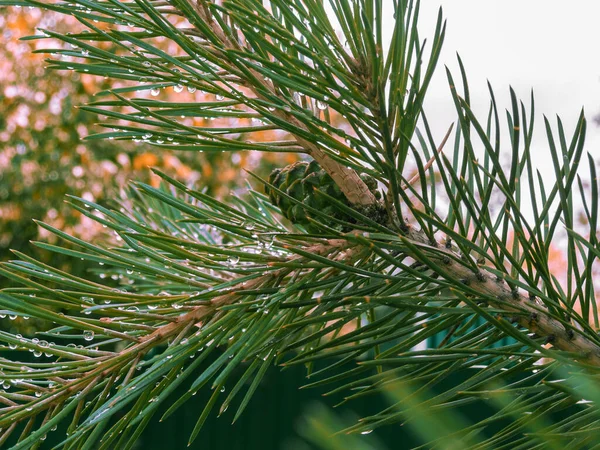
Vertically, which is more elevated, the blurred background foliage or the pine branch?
the blurred background foliage

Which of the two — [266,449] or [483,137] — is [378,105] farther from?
[266,449]

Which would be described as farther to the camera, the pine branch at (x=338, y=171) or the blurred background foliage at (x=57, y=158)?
the blurred background foliage at (x=57, y=158)

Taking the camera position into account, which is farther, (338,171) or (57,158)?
(57,158)

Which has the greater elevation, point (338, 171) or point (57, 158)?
point (57, 158)

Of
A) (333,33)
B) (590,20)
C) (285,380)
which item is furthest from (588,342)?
(590,20)

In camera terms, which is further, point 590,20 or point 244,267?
point 590,20

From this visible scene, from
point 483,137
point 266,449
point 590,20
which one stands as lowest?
Answer: point 483,137

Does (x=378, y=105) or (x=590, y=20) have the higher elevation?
(x=590, y=20)

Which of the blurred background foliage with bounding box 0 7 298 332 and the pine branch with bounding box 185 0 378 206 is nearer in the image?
the pine branch with bounding box 185 0 378 206

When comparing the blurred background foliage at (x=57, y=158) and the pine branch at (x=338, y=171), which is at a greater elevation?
the blurred background foliage at (x=57, y=158)

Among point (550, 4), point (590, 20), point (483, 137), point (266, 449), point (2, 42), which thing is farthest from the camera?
point (550, 4)

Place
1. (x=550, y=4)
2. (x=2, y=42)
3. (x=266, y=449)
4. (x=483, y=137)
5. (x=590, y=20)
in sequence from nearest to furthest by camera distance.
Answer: (x=483, y=137) < (x=266, y=449) < (x=590, y=20) < (x=2, y=42) < (x=550, y=4)
